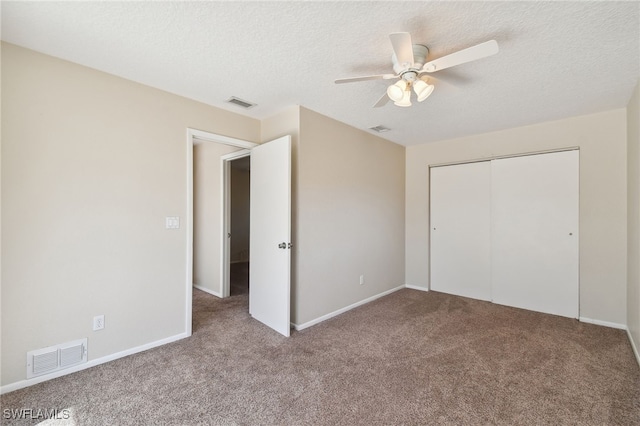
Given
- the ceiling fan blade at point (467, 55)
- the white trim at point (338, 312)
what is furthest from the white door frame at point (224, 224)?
the ceiling fan blade at point (467, 55)

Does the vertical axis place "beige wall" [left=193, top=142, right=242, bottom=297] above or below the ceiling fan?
below

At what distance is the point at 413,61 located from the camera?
5.86 ft

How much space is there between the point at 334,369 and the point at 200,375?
1.04 metres

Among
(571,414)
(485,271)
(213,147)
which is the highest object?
(213,147)

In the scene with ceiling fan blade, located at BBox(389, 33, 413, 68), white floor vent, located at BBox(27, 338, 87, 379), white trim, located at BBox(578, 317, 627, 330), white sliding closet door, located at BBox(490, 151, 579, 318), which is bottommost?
white trim, located at BBox(578, 317, 627, 330)

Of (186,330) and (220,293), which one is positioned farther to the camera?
(220,293)

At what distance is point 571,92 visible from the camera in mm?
2588

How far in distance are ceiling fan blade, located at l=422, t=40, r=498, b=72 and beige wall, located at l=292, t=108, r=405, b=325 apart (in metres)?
1.53

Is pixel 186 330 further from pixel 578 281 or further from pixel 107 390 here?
pixel 578 281

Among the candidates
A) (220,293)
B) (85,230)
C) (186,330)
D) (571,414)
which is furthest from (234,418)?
(220,293)

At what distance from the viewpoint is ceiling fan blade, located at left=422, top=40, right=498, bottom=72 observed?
1538 mm

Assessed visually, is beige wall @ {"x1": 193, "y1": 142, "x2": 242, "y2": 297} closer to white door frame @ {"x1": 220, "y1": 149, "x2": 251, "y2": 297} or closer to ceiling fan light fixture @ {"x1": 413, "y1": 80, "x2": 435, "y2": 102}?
white door frame @ {"x1": 220, "y1": 149, "x2": 251, "y2": 297}

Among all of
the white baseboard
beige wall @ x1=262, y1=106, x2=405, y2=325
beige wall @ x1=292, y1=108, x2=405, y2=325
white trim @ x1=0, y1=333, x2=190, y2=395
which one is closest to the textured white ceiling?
beige wall @ x1=262, y1=106, x2=405, y2=325

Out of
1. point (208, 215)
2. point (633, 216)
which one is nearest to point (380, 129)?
point (633, 216)
